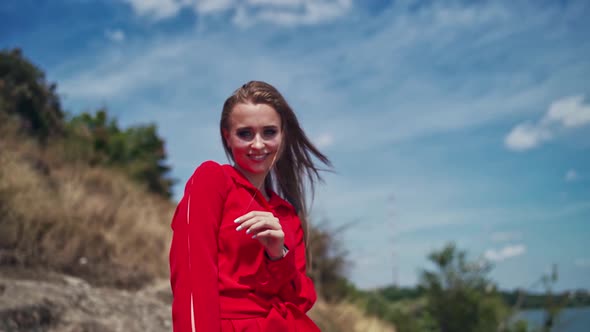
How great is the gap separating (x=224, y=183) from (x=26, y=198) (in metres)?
5.52

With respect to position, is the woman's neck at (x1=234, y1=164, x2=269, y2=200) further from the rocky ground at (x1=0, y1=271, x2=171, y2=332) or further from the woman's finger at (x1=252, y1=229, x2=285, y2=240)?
the rocky ground at (x1=0, y1=271, x2=171, y2=332)

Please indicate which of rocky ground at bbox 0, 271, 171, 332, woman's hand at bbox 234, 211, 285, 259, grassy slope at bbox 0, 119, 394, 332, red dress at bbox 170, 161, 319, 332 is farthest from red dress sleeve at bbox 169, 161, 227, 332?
grassy slope at bbox 0, 119, 394, 332

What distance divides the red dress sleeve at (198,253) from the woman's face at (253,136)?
0.16m

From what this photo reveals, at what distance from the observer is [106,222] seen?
26.4ft

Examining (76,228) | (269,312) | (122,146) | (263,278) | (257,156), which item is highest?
(122,146)

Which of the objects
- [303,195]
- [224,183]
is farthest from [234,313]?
[303,195]

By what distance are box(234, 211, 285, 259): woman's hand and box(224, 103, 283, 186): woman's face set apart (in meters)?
0.35

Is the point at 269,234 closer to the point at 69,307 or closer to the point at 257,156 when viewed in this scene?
the point at 257,156

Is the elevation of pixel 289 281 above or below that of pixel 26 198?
below

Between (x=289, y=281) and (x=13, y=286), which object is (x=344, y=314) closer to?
(x=13, y=286)

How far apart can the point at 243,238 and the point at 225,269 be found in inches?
4.7

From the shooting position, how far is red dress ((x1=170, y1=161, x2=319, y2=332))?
179 cm

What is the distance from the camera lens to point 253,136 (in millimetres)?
2191

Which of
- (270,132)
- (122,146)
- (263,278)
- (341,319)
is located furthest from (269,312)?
(122,146)
